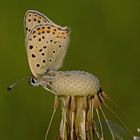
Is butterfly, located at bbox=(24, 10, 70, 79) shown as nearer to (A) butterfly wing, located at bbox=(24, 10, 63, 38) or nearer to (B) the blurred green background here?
(A) butterfly wing, located at bbox=(24, 10, 63, 38)

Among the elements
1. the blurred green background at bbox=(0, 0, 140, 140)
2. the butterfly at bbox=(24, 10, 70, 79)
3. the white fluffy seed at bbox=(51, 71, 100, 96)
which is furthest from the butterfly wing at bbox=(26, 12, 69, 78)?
the blurred green background at bbox=(0, 0, 140, 140)

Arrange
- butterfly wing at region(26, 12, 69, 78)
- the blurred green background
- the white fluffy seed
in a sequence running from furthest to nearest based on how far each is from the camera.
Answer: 1. the blurred green background
2. butterfly wing at region(26, 12, 69, 78)
3. the white fluffy seed

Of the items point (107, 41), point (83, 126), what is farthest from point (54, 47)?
point (107, 41)

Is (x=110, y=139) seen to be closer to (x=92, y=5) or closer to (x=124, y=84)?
(x=124, y=84)

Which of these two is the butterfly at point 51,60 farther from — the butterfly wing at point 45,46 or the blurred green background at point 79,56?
the blurred green background at point 79,56

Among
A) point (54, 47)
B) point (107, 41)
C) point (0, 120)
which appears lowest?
point (0, 120)

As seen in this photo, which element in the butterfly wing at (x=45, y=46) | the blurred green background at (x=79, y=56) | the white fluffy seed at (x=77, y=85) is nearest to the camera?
the white fluffy seed at (x=77, y=85)

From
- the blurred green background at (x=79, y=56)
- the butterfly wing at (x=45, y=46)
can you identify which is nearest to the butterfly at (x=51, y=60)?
the butterfly wing at (x=45, y=46)
